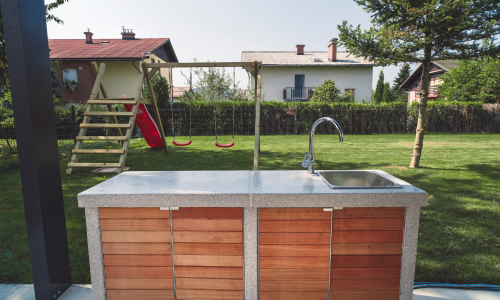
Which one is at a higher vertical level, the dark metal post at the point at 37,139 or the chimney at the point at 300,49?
the chimney at the point at 300,49

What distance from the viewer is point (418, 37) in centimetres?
620

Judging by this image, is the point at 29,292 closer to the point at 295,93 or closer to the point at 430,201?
the point at 430,201

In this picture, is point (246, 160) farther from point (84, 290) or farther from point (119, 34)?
point (119, 34)

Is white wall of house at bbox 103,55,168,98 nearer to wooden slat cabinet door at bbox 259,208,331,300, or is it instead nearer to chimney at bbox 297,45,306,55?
chimney at bbox 297,45,306,55

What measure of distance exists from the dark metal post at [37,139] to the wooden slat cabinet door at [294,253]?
158 centimetres

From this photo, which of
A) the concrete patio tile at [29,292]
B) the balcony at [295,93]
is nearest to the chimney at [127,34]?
the balcony at [295,93]

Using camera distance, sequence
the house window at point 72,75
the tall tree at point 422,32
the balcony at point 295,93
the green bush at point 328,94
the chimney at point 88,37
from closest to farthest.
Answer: the tall tree at point 422,32
the green bush at point 328,94
the house window at point 72,75
the chimney at point 88,37
the balcony at point 295,93

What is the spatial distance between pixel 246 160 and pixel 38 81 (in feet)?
19.0

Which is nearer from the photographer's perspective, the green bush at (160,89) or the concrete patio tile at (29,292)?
the concrete patio tile at (29,292)

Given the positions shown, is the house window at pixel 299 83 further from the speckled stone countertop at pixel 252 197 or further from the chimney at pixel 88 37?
the speckled stone countertop at pixel 252 197

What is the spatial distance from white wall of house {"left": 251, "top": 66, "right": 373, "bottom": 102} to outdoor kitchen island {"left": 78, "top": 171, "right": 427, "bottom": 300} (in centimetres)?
2420

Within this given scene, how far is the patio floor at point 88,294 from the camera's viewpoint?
7.37ft

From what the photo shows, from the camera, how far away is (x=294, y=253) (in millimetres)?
1974

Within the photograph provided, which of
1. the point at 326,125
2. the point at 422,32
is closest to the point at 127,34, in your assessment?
the point at 326,125
